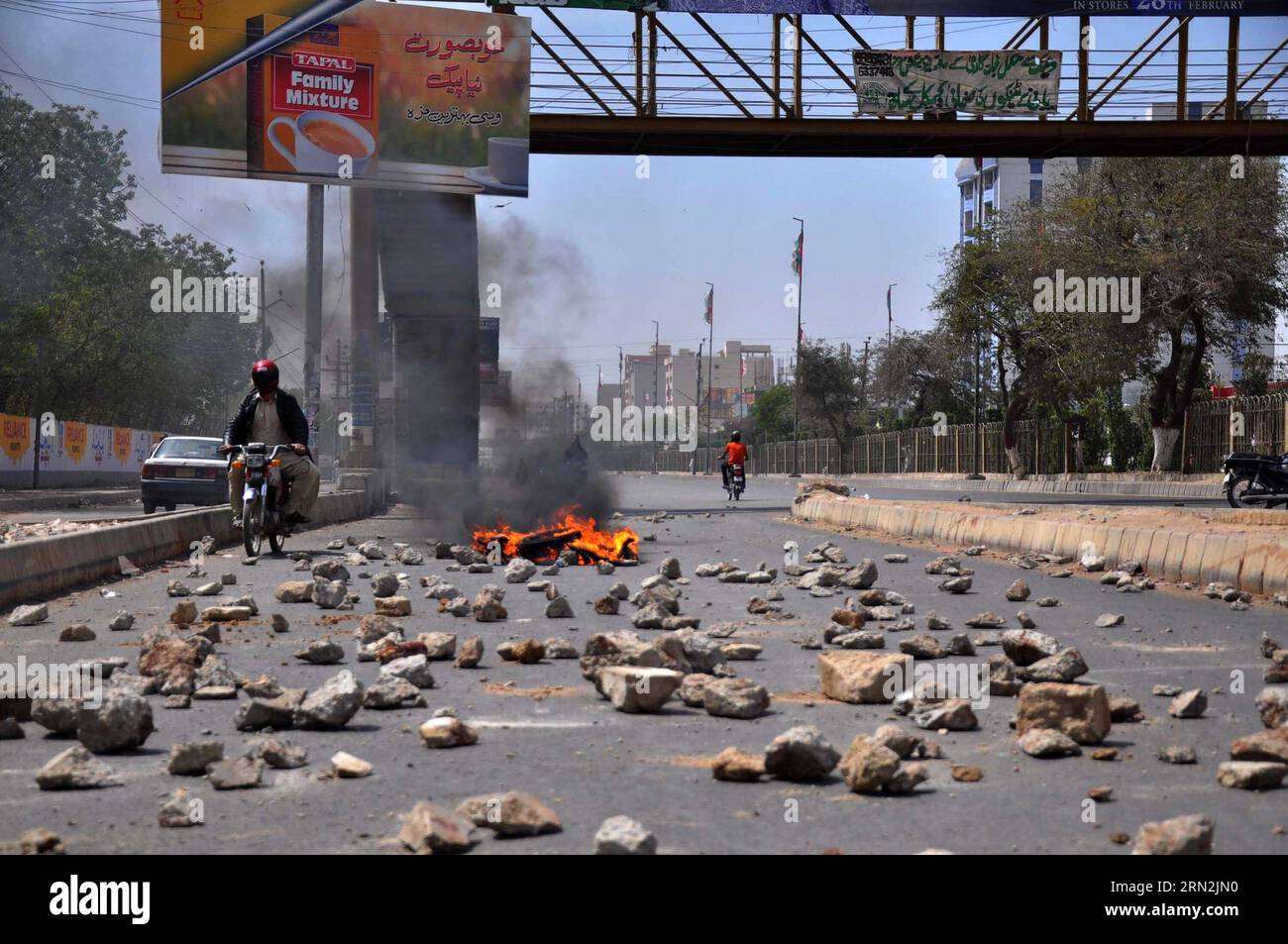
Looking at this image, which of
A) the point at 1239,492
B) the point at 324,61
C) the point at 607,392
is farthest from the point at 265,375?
the point at 607,392

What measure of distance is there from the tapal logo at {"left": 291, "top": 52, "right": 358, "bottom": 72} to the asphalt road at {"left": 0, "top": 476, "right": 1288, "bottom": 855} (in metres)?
19.4

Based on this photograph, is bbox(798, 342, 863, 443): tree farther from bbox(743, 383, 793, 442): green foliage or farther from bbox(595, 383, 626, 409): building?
bbox(595, 383, 626, 409): building

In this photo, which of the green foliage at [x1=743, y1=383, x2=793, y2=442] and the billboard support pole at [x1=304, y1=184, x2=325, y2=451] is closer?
the billboard support pole at [x1=304, y1=184, x2=325, y2=451]

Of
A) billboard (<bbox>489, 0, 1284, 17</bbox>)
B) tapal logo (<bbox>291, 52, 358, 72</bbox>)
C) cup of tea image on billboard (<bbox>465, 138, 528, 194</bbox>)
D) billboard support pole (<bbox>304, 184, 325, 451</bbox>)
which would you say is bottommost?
billboard support pole (<bbox>304, 184, 325, 451</bbox>)

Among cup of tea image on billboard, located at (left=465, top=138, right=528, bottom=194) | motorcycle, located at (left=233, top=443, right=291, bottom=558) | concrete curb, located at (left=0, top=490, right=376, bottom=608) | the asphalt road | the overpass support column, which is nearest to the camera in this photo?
the asphalt road

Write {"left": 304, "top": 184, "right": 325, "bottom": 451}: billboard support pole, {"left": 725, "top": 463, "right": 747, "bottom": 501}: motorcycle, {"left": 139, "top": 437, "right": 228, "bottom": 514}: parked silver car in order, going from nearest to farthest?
{"left": 139, "top": 437, "right": 228, "bottom": 514}: parked silver car, {"left": 304, "top": 184, "right": 325, "bottom": 451}: billboard support pole, {"left": 725, "top": 463, "right": 747, "bottom": 501}: motorcycle

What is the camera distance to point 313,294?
81.9 feet

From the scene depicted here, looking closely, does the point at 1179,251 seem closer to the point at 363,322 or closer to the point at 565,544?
the point at 363,322

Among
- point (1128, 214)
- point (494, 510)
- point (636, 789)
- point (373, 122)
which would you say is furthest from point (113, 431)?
point (636, 789)

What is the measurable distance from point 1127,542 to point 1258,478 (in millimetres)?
11889

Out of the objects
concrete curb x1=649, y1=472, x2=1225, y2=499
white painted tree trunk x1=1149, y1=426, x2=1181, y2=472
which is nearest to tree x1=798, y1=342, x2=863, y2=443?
concrete curb x1=649, y1=472, x2=1225, y2=499

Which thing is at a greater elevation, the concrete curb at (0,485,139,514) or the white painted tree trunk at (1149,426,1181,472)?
the white painted tree trunk at (1149,426,1181,472)

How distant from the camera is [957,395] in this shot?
7375cm
